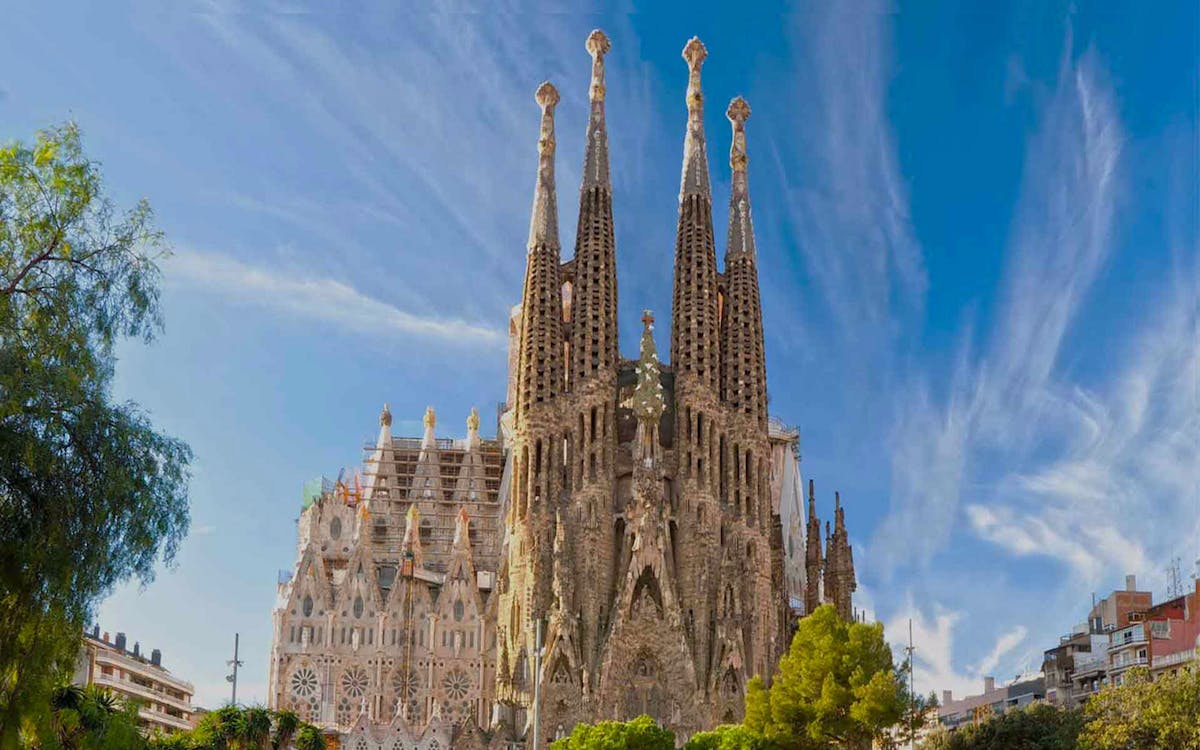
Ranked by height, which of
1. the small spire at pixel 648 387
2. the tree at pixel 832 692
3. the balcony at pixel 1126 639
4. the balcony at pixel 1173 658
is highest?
the small spire at pixel 648 387

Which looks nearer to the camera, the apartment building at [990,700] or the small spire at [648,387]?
the small spire at [648,387]

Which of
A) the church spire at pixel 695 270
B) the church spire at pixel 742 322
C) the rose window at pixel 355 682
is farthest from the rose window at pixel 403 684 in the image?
the church spire at pixel 742 322

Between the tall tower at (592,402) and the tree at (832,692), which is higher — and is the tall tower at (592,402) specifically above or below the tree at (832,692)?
above

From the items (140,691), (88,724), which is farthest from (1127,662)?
(140,691)

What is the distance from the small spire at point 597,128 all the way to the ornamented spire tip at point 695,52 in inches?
147

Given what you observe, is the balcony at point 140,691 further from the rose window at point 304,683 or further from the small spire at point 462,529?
the small spire at point 462,529

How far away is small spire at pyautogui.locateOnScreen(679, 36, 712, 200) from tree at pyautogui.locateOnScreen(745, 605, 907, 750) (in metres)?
25.5

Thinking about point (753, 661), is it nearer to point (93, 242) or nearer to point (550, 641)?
point (550, 641)

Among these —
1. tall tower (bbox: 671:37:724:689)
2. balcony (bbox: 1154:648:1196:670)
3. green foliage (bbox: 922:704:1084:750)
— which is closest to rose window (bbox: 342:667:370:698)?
tall tower (bbox: 671:37:724:689)

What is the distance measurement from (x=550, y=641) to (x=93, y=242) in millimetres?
37844

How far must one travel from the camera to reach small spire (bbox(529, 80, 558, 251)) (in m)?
61.5

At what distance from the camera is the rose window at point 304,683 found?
194ft

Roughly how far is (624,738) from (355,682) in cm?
2093

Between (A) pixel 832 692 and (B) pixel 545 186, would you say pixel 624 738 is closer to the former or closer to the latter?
(A) pixel 832 692
